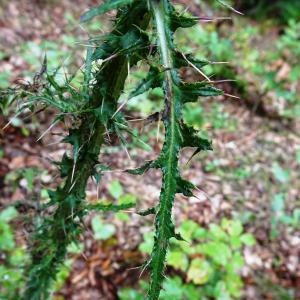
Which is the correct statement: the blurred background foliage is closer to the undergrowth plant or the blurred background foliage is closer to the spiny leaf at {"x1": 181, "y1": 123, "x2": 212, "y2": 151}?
the undergrowth plant

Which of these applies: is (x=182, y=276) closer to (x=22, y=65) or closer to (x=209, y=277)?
(x=209, y=277)

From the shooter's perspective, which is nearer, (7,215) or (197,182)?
(7,215)

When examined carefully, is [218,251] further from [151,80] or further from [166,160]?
[151,80]

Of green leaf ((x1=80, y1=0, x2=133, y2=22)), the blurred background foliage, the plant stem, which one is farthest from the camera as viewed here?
the blurred background foliage

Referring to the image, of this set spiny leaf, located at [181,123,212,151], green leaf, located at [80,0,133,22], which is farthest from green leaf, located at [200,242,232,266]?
green leaf, located at [80,0,133,22]

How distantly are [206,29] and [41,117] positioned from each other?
2749 millimetres

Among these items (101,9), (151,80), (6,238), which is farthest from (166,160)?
(6,238)

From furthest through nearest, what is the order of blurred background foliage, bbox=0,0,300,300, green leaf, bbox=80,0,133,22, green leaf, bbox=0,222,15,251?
blurred background foliage, bbox=0,0,300,300 < green leaf, bbox=0,222,15,251 < green leaf, bbox=80,0,133,22

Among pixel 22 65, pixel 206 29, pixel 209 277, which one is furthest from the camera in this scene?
pixel 206 29

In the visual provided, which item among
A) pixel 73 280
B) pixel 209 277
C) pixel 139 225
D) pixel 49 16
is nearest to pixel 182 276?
pixel 209 277

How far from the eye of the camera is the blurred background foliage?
110 inches

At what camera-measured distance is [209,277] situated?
294cm

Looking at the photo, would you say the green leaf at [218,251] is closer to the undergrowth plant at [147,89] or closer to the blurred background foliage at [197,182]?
the blurred background foliage at [197,182]

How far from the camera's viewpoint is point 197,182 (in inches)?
148
